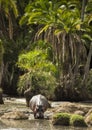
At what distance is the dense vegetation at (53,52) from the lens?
99.5ft

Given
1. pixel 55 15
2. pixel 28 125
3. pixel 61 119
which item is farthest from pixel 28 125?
pixel 55 15

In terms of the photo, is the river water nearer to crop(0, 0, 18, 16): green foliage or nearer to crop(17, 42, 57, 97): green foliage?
crop(17, 42, 57, 97): green foliage

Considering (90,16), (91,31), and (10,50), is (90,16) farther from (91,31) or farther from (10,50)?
(10,50)

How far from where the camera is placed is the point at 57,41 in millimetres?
35094

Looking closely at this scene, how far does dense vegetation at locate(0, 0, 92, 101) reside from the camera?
3031cm

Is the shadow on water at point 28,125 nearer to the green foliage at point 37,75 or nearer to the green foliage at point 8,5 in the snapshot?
the green foliage at point 37,75

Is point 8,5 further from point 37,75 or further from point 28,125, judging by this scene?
point 28,125

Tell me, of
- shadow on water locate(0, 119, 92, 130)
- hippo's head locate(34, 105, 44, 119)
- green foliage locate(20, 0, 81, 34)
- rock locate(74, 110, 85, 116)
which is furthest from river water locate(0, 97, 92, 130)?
green foliage locate(20, 0, 81, 34)

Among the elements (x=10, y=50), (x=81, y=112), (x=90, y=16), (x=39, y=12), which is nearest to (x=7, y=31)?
(x=10, y=50)

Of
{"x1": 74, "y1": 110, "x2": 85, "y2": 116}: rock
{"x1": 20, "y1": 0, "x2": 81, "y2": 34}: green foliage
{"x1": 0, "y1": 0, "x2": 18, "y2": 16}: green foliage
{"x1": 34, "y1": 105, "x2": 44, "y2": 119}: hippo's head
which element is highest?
{"x1": 0, "y1": 0, "x2": 18, "y2": 16}: green foliage

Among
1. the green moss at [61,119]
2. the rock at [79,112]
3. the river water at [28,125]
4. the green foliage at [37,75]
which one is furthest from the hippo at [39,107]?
the green foliage at [37,75]

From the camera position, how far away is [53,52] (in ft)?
116

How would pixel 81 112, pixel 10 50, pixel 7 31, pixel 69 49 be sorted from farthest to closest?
pixel 7 31
pixel 10 50
pixel 69 49
pixel 81 112

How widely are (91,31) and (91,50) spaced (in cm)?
169
